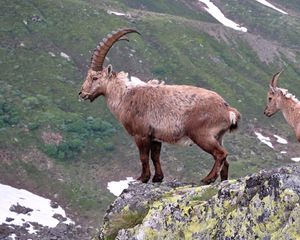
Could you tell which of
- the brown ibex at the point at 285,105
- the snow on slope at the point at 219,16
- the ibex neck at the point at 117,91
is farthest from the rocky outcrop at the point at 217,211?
the snow on slope at the point at 219,16

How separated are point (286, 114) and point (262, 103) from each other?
2402 inches

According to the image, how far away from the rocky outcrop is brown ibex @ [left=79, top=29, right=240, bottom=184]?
5.11ft

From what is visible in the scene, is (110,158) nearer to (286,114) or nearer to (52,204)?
(52,204)

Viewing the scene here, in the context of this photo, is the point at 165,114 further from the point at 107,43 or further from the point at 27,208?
the point at 27,208

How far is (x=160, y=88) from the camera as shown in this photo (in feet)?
48.7

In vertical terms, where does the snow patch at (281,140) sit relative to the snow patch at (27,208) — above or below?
below

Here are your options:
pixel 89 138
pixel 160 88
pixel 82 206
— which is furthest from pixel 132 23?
pixel 160 88

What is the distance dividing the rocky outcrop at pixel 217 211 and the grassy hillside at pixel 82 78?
3529 cm

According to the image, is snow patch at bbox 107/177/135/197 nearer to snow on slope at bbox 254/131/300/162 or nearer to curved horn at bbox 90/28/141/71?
snow on slope at bbox 254/131/300/162

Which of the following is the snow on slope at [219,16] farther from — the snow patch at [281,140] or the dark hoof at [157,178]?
the dark hoof at [157,178]

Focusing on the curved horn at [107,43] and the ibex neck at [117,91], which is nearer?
the ibex neck at [117,91]

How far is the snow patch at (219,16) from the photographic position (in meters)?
132

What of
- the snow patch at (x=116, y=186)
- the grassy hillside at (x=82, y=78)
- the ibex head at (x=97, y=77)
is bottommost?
the grassy hillside at (x=82, y=78)

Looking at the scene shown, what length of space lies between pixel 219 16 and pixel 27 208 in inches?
3964
